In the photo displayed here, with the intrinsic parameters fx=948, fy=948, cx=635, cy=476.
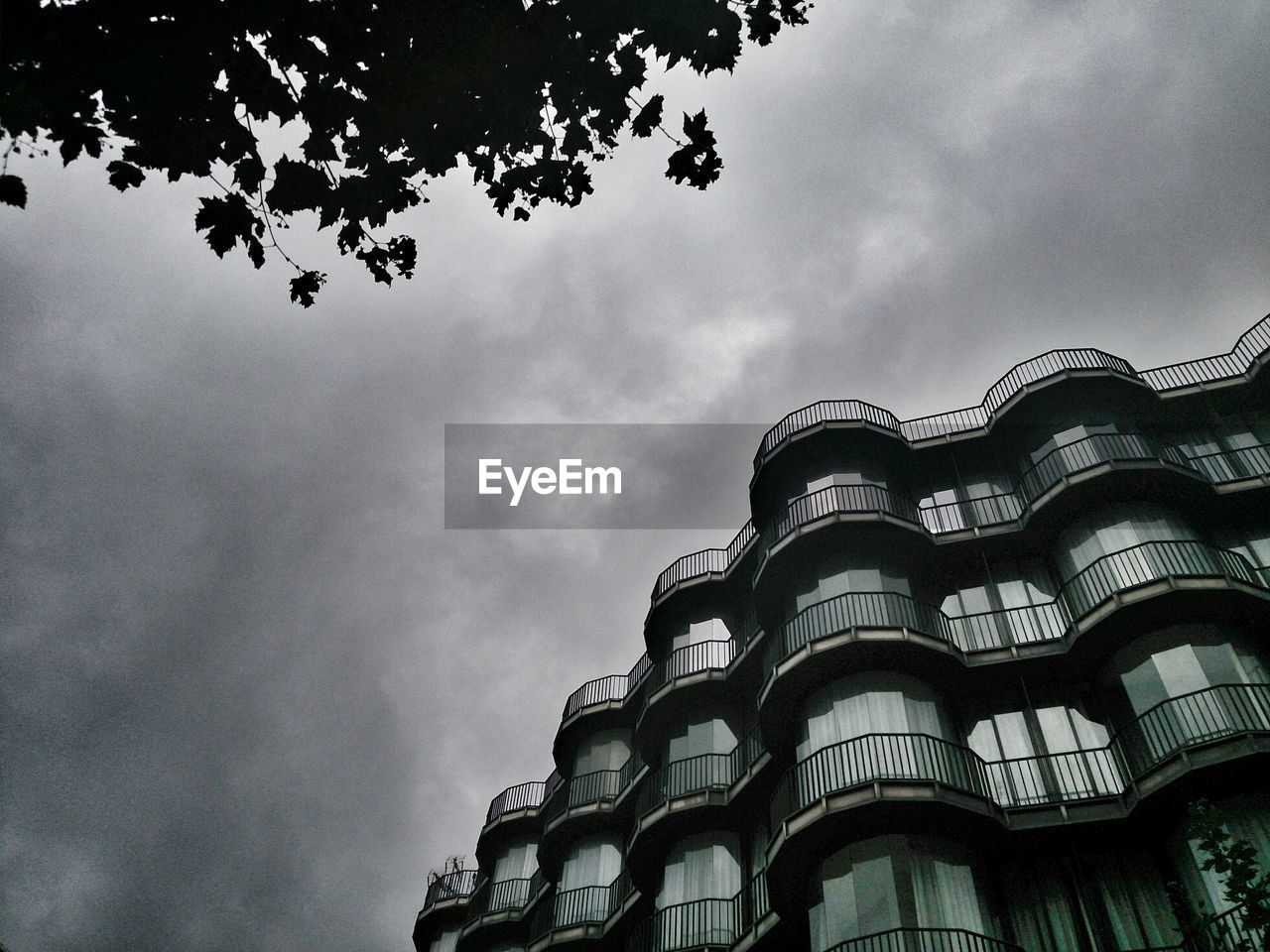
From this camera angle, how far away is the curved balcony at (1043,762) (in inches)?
703

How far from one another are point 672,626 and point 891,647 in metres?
10.3

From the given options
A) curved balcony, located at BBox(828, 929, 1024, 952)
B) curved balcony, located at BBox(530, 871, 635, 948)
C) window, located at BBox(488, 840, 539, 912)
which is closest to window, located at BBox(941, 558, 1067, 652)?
curved balcony, located at BBox(828, 929, 1024, 952)

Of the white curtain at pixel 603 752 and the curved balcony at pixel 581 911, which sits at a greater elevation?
the white curtain at pixel 603 752

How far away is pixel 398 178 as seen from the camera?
9125 mm

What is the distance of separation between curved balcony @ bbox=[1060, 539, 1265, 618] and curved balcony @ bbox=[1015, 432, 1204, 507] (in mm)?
2245

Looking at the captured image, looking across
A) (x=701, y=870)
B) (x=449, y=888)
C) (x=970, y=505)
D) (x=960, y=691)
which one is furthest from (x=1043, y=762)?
(x=449, y=888)

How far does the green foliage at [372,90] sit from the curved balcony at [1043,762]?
14120mm

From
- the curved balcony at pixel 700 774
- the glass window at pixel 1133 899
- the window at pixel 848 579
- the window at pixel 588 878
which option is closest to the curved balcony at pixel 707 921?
the curved balcony at pixel 700 774

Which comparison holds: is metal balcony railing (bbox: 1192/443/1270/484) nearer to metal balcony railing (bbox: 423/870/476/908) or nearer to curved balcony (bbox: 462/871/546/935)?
curved balcony (bbox: 462/871/546/935)

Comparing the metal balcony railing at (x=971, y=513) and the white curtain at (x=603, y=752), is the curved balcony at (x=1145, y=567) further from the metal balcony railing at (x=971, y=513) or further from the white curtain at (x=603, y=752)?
the white curtain at (x=603, y=752)

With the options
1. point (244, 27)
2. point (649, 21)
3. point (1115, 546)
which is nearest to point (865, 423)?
point (1115, 546)

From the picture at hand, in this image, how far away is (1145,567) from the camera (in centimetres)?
2078

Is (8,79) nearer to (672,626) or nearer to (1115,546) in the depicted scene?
(1115,546)

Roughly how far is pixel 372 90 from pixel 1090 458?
66.8 ft
